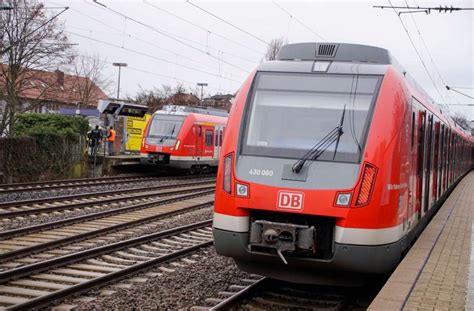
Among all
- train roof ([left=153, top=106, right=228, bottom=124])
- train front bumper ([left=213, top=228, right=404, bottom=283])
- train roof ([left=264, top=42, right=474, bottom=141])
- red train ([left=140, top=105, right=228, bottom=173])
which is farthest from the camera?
train roof ([left=153, top=106, right=228, bottom=124])

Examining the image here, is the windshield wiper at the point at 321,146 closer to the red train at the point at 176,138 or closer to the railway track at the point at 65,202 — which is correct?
the railway track at the point at 65,202

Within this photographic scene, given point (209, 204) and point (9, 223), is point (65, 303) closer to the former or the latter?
point (9, 223)

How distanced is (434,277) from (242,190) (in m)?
2.24

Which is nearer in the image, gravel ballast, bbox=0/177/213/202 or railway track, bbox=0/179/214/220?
railway track, bbox=0/179/214/220

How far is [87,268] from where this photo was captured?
8.28m

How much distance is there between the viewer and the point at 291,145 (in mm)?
6789

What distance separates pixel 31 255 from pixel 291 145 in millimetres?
4726

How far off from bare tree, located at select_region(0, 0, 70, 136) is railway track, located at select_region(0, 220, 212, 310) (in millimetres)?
18668

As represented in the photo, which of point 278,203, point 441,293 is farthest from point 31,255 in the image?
point 441,293

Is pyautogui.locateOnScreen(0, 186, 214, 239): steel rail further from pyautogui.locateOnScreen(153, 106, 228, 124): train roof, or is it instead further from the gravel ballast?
pyautogui.locateOnScreen(153, 106, 228, 124): train roof

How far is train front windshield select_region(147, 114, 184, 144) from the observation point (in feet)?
83.1

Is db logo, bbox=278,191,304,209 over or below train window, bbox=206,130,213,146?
below

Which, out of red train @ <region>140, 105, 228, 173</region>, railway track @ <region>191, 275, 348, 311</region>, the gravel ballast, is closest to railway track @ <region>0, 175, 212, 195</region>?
the gravel ballast

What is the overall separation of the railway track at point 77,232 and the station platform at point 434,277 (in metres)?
5.36
